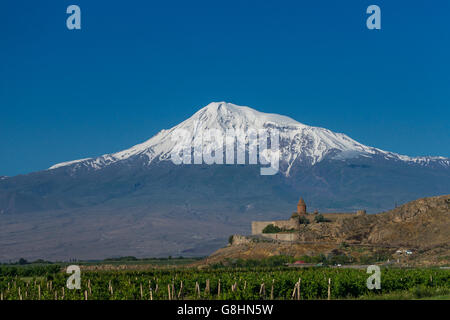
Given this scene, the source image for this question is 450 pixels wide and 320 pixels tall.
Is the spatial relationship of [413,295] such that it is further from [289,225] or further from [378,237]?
[289,225]

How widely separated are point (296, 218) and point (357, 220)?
33.8 ft

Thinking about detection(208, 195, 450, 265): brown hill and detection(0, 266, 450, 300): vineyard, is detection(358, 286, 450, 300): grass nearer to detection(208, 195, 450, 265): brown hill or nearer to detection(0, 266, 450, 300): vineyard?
detection(0, 266, 450, 300): vineyard

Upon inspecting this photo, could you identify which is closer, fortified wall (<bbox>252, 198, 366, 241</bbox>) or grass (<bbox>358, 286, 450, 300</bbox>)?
grass (<bbox>358, 286, 450, 300</bbox>)

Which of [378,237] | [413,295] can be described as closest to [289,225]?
[378,237]

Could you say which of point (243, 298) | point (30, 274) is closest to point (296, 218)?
point (30, 274)

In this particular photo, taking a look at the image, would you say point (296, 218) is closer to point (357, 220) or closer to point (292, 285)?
point (357, 220)

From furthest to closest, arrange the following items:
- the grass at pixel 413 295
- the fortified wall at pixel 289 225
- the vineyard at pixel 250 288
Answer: the fortified wall at pixel 289 225 → the vineyard at pixel 250 288 → the grass at pixel 413 295

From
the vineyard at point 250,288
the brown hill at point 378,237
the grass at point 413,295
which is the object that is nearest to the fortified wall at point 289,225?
the brown hill at point 378,237

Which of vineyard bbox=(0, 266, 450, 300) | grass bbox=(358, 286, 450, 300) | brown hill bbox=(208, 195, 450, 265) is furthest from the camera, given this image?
brown hill bbox=(208, 195, 450, 265)

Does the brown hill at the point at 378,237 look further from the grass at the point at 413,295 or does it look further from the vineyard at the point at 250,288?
the grass at the point at 413,295

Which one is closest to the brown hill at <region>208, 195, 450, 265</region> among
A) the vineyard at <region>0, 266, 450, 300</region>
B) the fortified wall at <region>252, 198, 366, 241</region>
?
the fortified wall at <region>252, 198, 366, 241</region>

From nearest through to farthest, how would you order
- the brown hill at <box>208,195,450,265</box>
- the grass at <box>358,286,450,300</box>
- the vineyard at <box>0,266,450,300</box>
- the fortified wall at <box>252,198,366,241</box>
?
the grass at <box>358,286,450,300</box> < the vineyard at <box>0,266,450,300</box> < the brown hill at <box>208,195,450,265</box> < the fortified wall at <box>252,198,366,241</box>
